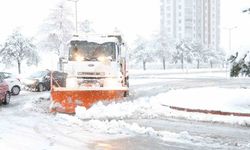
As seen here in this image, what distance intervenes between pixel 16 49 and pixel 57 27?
10.0 meters

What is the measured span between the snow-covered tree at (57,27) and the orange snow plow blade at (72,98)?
49579mm

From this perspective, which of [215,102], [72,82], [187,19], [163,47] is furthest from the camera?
[187,19]

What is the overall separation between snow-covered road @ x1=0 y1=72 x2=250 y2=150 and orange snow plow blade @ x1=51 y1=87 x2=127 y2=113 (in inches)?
15.4

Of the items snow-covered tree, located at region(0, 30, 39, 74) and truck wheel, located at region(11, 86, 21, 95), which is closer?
truck wheel, located at region(11, 86, 21, 95)

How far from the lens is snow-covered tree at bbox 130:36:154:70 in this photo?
Answer: 97875 mm

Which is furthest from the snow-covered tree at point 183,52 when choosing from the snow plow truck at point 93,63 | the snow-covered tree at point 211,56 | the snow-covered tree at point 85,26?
the snow plow truck at point 93,63

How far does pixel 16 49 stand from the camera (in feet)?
198

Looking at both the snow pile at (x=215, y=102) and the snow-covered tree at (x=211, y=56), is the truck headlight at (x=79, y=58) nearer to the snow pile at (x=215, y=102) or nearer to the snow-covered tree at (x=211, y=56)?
the snow pile at (x=215, y=102)

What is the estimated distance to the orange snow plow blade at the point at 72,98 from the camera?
18125 millimetres

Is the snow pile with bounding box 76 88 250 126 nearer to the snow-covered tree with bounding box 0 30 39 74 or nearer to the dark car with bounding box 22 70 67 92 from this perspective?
the dark car with bounding box 22 70 67 92

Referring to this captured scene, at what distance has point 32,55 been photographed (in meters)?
62.1

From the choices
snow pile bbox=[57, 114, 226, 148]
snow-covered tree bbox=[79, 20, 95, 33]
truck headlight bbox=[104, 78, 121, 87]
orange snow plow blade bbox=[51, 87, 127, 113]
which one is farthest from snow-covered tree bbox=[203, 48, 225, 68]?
snow pile bbox=[57, 114, 226, 148]

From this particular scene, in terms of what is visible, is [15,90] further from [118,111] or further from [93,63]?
[118,111]

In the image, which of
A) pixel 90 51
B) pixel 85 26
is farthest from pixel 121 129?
pixel 85 26
